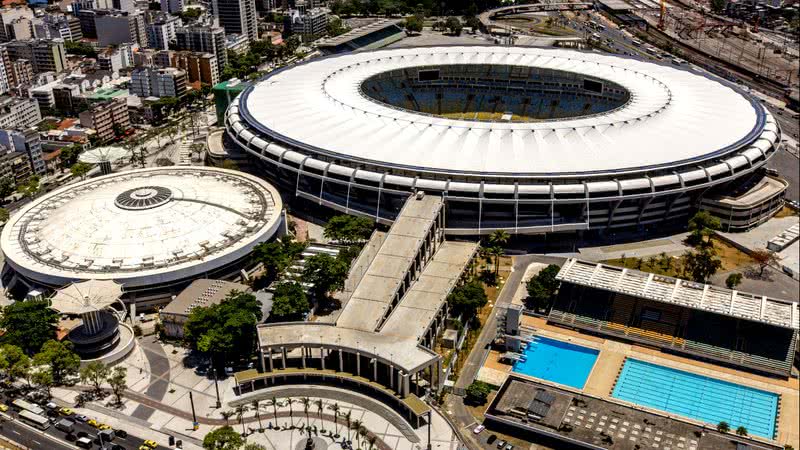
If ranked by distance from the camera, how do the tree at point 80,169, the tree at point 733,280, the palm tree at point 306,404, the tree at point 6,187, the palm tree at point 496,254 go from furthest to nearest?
the tree at point 80,169 → the tree at point 6,187 → the palm tree at point 496,254 → the tree at point 733,280 → the palm tree at point 306,404

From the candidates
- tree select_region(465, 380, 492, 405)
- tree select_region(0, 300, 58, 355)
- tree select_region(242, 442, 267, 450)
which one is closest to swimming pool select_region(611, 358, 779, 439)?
tree select_region(465, 380, 492, 405)

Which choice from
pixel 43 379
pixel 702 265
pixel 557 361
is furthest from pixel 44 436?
pixel 702 265

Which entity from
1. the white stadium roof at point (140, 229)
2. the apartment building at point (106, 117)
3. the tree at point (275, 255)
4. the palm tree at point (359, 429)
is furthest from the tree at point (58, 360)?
the apartment building at point (106, 117)

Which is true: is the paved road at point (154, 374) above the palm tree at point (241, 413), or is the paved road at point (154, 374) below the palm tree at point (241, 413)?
below

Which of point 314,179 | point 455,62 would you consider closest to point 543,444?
point 314,179

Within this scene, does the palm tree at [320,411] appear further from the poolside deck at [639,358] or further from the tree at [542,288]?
the tree at [542,288]

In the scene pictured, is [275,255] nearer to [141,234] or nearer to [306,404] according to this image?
[141,234]

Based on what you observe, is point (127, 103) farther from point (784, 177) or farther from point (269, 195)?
point (784, 177)
